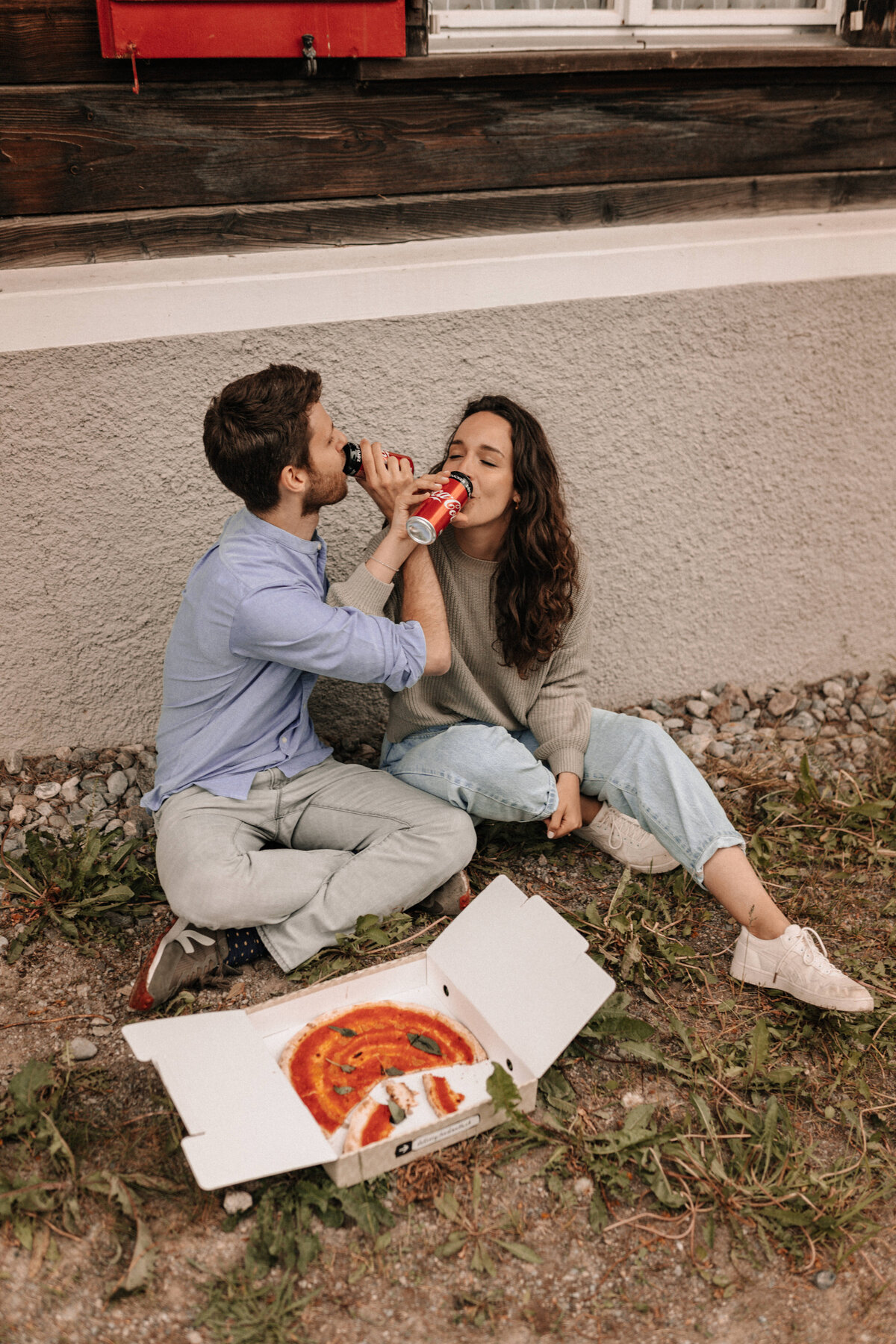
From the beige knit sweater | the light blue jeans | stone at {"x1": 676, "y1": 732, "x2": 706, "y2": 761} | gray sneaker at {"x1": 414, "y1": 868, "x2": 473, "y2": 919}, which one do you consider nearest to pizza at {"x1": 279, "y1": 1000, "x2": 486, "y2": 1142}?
gray sneaker at {"x1": 414, "y1": 868, "x2": 473, "y2": 919}

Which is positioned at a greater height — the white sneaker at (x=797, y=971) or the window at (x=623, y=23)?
the window at (x=623, y=23)

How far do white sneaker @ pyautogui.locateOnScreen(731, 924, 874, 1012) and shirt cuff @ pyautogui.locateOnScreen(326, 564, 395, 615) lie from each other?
1.32 metres

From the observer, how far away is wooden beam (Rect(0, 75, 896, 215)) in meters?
2.95

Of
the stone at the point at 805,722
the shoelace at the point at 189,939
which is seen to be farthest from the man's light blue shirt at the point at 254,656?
the stone at the point at 805,722

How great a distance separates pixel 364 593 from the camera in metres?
2.75

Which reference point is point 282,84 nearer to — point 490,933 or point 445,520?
point 445,520

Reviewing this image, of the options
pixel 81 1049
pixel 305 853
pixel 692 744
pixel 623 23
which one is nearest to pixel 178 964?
pixel 81 1049

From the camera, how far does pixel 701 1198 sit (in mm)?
2148

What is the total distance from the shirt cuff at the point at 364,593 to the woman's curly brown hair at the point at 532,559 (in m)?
0.40

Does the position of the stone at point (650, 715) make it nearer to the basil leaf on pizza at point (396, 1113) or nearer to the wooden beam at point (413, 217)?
the wooden beam at point (413, 217)

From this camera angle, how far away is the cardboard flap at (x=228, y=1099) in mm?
1947

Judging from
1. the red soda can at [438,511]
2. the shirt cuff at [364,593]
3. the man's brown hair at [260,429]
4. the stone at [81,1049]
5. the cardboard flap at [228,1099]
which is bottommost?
the stone at [81,1049]

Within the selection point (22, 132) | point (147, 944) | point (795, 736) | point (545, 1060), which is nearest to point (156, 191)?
point (22, 132)

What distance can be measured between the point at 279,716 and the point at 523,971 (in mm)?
975
